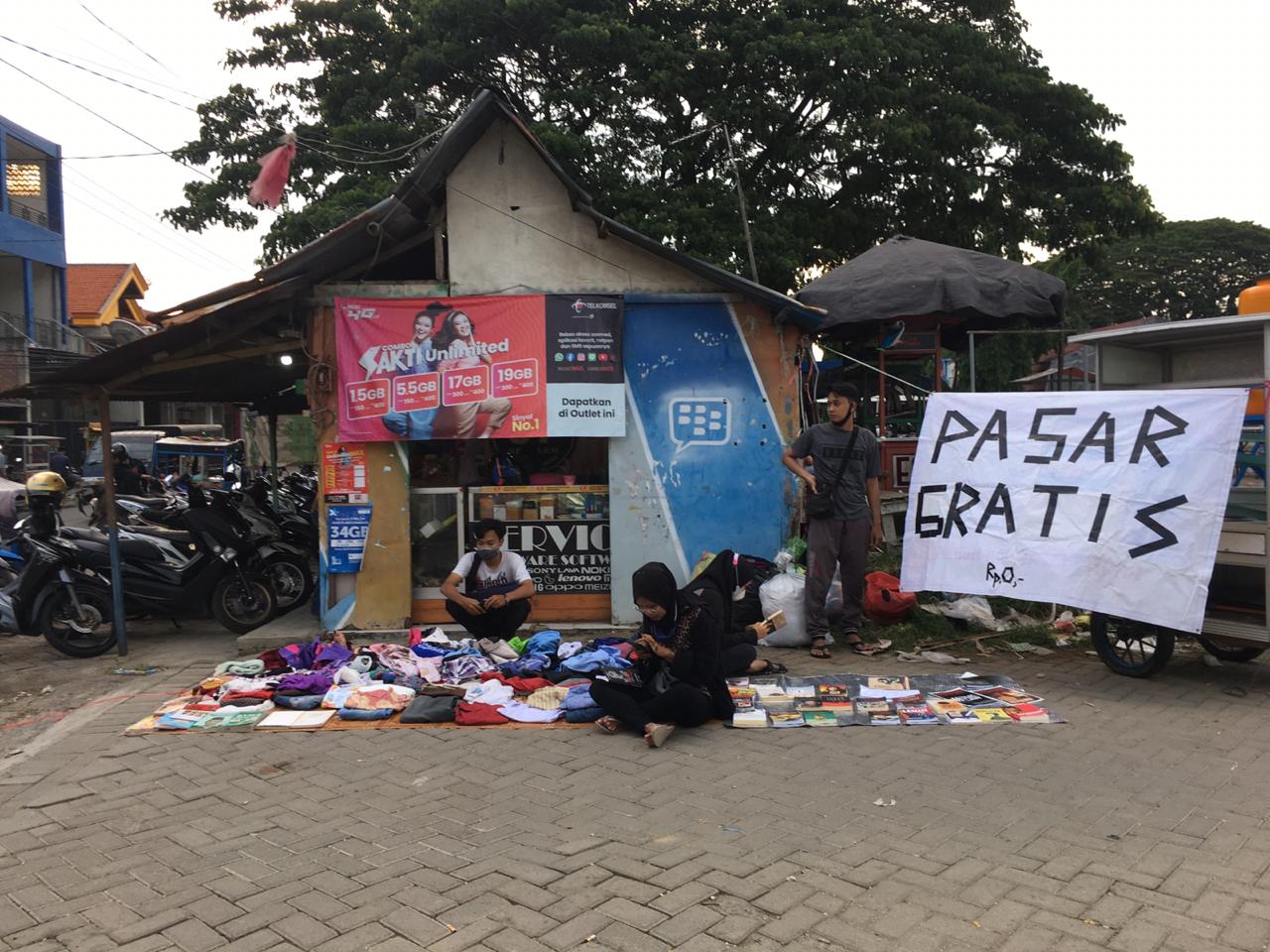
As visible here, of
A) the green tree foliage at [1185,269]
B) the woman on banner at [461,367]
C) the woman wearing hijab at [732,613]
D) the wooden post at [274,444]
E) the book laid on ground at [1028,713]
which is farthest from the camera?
the green tree foliage at [1185,269]

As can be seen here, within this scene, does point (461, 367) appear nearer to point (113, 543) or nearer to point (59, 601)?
point (113, 543)

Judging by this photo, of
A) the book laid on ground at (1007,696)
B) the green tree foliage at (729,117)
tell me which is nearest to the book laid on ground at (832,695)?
the book laid on ground at (1007,696)

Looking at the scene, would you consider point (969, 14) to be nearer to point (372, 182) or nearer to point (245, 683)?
point (372, 182)

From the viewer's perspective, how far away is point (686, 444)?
26.1 feet

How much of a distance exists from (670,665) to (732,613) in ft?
3.33

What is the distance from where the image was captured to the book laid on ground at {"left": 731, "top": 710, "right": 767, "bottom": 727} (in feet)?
17.6

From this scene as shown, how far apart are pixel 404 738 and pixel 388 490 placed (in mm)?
2944

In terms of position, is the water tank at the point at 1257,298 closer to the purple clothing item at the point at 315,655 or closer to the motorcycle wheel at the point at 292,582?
the purple clothing item at the point at 315,655

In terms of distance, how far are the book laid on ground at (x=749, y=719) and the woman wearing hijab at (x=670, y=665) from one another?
8 cm

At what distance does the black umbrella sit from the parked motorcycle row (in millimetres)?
5894

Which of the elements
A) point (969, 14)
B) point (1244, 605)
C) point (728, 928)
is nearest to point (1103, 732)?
point (1244, 605)

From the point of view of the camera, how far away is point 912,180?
52.7 feet

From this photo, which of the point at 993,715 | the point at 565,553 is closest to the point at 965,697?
the point at 993,715

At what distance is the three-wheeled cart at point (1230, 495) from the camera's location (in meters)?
5.69
